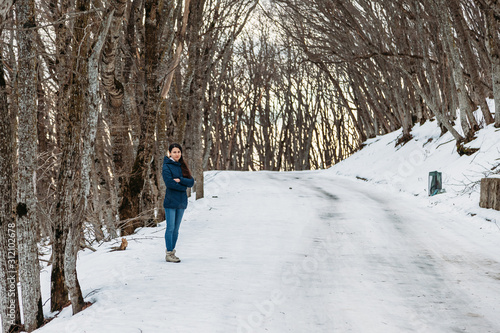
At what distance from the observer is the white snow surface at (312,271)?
443cm

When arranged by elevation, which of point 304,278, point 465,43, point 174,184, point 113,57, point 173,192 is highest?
point 465,43

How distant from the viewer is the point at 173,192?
267 inches

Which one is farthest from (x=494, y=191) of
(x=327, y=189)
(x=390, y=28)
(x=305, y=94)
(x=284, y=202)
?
(x=305, y=94)

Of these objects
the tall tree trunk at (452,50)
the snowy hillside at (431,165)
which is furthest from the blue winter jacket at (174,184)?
the tall tree trunk at (452,50)

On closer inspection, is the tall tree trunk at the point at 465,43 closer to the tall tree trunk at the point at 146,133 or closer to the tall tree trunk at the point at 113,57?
the tall tree trunk at the point at 146,133

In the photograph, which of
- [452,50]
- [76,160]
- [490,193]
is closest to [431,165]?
[452,50]

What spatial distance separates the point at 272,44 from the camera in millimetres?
35344

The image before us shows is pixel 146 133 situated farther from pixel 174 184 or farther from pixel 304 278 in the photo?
pixel 304 278

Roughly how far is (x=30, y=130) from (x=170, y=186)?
95.0 inches

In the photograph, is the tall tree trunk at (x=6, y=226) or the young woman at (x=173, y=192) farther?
the young woman at (x=173, y=192)

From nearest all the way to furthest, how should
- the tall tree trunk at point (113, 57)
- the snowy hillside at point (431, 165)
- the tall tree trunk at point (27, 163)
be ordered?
the tall tree trunk at point (27, 163), the tall tree trunk at point (113, 57), the snowy hillside at point (431, 165)

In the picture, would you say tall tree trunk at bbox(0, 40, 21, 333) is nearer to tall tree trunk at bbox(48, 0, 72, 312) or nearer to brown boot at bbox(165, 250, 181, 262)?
tall tree trunk at bbox(48, 0, 72, 312)

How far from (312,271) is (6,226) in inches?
155

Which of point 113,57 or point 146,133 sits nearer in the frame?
point 113,57
